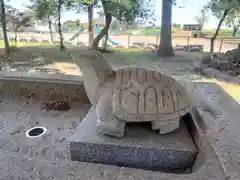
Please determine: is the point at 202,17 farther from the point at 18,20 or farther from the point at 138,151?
the point at 18,20

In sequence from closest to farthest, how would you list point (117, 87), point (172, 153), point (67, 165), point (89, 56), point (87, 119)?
point (67, 165), point (172, 153), point (117, 87), point (87, 119), point (89, 56)

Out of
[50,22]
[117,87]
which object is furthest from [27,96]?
[117,87]

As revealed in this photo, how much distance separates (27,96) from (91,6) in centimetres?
101

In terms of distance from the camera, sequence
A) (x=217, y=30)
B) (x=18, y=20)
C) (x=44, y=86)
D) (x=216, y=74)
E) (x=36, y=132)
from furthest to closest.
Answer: (x=216, y=74), (x=18, y=20), (x=217, y=30), (x=44, y=86), (x=36, y=132)

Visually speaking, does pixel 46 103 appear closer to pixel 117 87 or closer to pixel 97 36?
pixel 97 36

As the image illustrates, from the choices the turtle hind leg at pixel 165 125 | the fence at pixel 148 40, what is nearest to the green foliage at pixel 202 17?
the fence at pixel 148 40

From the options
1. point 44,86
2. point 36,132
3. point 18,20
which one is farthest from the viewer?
point 18,20

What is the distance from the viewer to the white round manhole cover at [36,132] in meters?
1.43

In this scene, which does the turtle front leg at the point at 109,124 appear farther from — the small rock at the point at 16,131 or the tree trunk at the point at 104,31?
the tree trunk at the point at 104,31

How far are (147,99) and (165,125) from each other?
0.14 meters

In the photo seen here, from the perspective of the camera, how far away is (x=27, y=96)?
75.0 inches

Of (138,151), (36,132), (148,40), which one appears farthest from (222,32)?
(36,132)

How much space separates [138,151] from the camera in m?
0.92

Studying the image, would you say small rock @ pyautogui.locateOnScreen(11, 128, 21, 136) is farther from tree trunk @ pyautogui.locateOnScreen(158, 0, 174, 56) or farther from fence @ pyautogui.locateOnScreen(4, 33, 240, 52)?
tree trunk @ pyautogui.locateOnScreen(158, 0, 174, 56)
